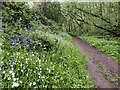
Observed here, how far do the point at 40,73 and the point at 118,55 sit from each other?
685 centimetres

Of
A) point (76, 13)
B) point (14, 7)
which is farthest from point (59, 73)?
point (76, 13)

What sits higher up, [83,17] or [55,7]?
[55,7]

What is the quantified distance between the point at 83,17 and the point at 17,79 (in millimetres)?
22534

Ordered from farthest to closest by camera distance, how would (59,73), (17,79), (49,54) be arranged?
(49,54)
(59,73)
(17,79)

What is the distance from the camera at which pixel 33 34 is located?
20.1 ft

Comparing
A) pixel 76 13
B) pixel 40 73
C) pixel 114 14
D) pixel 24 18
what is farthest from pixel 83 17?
pixel 40 73

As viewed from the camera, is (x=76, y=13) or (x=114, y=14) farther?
(x=76, y=13)

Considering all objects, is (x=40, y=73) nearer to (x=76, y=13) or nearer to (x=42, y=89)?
(x=42, y=89)

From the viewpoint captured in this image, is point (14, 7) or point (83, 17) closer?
point (14, 7)

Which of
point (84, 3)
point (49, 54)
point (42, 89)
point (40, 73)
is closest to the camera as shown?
point (42, 89)

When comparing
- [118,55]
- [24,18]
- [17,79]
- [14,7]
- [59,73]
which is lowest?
[118,55]

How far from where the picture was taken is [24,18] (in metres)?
7.48

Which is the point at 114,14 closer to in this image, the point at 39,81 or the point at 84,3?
the point at 84,3

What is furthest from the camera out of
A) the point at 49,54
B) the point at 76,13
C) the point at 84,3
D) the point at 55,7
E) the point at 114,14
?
the point at 76,13
